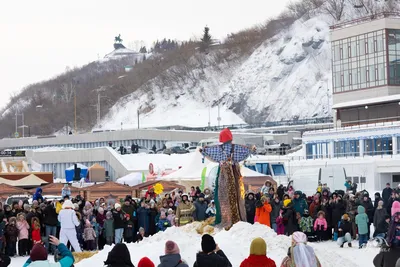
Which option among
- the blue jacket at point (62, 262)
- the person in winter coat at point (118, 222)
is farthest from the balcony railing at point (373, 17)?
the blue jacket at point (62, 262)

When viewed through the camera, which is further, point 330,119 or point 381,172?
point 330,119

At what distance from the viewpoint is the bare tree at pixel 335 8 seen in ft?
372

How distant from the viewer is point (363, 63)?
66.8 metres

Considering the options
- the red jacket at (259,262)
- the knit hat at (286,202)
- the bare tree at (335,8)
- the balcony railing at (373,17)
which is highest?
the bare tree at (335,8)

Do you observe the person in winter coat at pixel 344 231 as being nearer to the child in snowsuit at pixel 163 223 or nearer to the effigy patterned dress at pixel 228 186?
the child in snowsuit at pixel 163 223

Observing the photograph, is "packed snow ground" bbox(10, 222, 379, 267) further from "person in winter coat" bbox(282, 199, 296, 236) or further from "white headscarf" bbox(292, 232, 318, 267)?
"person in winter coat" bbox(282, 199, 296, 236)

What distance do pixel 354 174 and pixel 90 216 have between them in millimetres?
28933

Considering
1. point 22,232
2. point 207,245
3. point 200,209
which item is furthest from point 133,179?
point 207,245

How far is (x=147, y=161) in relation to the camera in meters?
61.7

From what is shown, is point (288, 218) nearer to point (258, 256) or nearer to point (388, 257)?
point (388, 257)

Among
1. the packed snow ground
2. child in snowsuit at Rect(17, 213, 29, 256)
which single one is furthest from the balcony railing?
the packed snow ground

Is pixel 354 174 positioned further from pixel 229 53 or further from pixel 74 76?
pixel 74 76

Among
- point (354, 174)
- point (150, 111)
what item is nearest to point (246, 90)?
point (150, 111)

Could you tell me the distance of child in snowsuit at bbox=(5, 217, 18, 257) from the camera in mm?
21312
